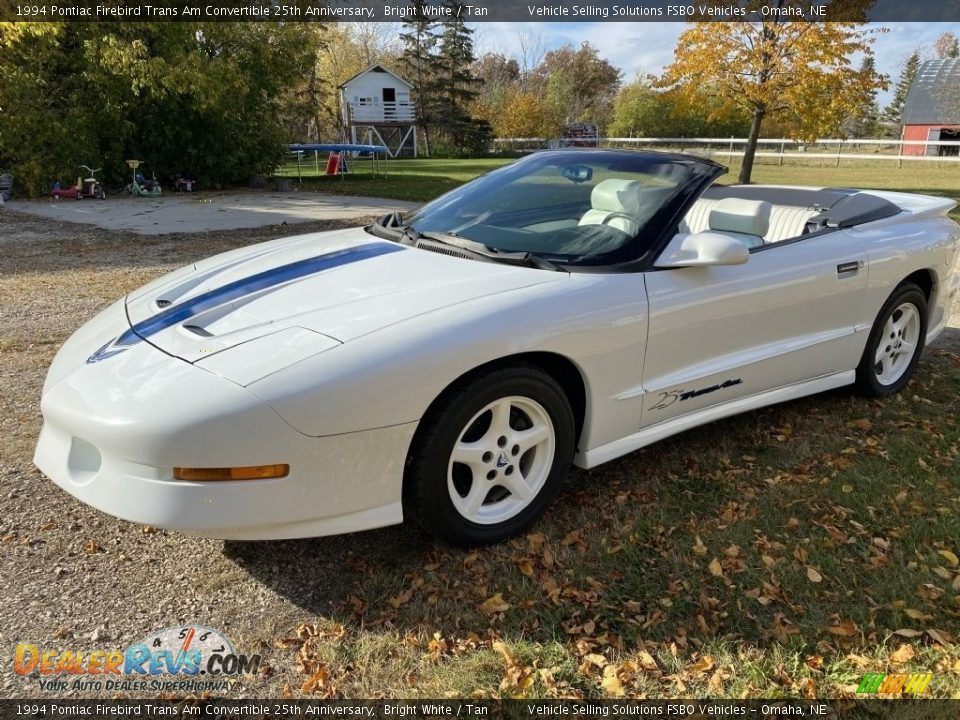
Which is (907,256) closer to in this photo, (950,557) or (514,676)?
(950,557)

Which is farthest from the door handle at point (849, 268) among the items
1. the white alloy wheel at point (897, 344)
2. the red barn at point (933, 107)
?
the red barn at point (933, 107)

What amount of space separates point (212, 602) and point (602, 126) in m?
64.7

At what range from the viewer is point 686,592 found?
254 cm

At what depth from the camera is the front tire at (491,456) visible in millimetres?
2422

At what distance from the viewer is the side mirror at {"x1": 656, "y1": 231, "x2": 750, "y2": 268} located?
2854 millimetres

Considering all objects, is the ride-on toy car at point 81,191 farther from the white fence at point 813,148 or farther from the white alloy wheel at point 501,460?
the white fence at point 813,148

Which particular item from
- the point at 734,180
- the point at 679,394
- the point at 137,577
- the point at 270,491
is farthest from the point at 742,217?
the point at 734,180

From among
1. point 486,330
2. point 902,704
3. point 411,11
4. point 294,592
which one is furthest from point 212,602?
point 411,11

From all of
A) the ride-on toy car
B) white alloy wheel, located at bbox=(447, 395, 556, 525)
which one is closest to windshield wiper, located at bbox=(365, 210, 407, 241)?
white alloy wheel, located at bbox=(447, 395, 556, 525)

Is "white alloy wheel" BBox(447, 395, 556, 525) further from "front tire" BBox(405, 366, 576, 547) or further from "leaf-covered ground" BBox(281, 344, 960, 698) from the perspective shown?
"leaf-covered ground" BBox(281, 344, 960, 698)

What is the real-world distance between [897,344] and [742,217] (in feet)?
4.42

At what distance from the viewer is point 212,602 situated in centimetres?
247

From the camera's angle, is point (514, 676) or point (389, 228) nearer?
point (514, 676)

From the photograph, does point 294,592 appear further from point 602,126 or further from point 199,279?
point 602,126
